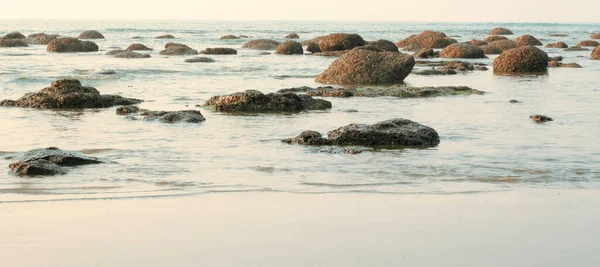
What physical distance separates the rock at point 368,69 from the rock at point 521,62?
574 cm

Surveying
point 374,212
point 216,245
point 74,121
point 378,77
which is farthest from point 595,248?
point 378,77

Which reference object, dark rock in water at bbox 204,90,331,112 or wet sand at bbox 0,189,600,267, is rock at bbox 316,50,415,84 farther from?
wet sand at bbox 0,189,600,267

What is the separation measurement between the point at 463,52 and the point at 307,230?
31.2 metres

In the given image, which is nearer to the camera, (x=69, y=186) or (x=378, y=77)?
(x=69, y=186)

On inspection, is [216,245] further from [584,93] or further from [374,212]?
[584,93]

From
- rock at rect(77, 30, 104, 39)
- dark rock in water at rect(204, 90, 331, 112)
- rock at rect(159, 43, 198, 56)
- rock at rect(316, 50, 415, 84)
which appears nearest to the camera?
dark rock in water at rect(204, 90, 331, 112)

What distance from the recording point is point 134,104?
54.5 ft

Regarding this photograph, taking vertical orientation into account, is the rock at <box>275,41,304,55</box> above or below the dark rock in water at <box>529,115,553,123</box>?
below

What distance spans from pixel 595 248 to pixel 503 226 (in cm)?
82

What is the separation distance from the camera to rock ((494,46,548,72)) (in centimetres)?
2747

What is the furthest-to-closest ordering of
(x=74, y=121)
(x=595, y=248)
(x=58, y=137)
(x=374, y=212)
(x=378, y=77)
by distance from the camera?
(x=378, y=77) < (x=74, y=121) < (x=58, y=137) < (x=374, y=212) < (x=595, y=248)

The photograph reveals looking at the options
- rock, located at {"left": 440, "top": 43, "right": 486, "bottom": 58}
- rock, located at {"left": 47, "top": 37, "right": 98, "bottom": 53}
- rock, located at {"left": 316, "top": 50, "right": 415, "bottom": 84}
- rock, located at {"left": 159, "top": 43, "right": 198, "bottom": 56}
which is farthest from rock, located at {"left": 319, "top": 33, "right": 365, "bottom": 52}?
rock, located at {"left": 316, "top": 50, "right": 415, "bottom": 84}

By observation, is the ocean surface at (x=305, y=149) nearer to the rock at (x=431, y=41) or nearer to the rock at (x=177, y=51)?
the rock at (x=177, y=51)

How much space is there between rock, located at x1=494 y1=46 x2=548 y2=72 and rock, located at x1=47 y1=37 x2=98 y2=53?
20257 millimetres
